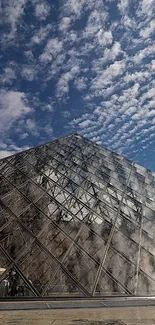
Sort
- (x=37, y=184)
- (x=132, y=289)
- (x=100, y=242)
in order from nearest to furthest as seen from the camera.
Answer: (x=132, y=289)
(x=100, y=242)
(x=37, y=184)

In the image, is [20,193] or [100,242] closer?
[100,242]

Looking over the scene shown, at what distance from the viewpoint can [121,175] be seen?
19891mm

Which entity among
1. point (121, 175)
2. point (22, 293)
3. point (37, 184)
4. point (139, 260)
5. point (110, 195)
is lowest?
point (22, 293)

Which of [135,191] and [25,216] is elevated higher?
[135,191]

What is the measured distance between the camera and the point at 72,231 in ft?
35.3

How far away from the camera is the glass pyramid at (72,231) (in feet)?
25.6

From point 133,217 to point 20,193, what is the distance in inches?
238

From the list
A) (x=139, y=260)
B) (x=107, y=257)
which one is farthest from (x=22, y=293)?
Result: (x=139, y=260)

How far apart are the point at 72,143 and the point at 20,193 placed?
13991 millimetres

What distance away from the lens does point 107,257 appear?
932 cm

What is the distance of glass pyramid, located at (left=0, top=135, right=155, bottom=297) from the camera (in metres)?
7.80

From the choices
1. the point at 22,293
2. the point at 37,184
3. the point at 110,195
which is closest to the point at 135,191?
the point at 110,195

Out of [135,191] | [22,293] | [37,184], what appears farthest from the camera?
[135,191]

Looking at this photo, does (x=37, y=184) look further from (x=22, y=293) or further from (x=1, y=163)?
(x=22, y=293)
